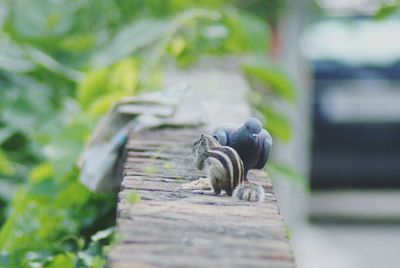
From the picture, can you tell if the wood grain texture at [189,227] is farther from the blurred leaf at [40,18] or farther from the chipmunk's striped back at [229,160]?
the blurred leaf at [40,18]

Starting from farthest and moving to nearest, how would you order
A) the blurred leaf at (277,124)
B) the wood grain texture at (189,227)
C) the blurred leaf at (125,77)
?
1. the blurred leaf at (277,124)
2. the blurred leaf at (125,77)
3. the wood grain texture at (189,227)

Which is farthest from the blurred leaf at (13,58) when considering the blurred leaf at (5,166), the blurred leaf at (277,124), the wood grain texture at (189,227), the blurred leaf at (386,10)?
the wood grain texture at (189,227)

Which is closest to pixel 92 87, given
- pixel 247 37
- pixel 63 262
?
pixel 247 37

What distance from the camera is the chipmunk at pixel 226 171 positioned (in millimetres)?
1596

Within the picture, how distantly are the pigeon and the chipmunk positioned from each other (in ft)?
0.12

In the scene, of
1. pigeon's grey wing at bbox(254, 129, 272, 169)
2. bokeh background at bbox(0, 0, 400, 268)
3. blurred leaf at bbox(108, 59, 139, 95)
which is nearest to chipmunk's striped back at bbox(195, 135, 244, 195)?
pigeon's grey wing at bbox(254, 129, 272, 169)

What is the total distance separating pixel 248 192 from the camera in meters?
1.63

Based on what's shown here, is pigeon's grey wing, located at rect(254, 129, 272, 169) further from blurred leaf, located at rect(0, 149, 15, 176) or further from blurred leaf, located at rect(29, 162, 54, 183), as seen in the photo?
blurred leaf, located at rect(0, 149, 15, 176)

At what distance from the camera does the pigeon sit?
167cm

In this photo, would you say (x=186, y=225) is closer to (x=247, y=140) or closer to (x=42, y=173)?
(x=247, y=140)

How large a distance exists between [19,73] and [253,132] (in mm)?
2149

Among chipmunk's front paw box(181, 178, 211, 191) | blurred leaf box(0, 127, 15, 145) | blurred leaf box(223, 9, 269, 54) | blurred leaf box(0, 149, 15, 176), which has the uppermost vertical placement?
blurred leaf box(223, 9, 269, 54)

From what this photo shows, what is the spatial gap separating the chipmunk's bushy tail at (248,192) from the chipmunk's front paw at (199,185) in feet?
0.20

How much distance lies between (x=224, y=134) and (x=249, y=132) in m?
0.04
